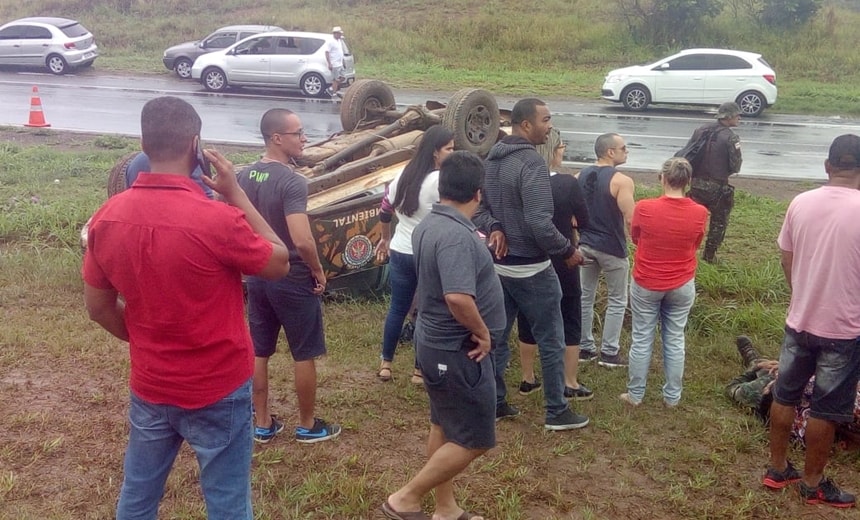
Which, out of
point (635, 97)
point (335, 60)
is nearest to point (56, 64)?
point (335, 60)

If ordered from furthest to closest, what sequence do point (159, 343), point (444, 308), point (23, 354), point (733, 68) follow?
1. point (733, 68)
2. point (23, 354)
3. point (444, 308)
4. point (159, 343)

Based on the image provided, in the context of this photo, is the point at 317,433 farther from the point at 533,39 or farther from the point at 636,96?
the point at 533,39

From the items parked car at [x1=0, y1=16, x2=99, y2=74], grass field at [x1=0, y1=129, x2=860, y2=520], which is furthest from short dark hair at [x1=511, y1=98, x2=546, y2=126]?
parked car at [x1=0, y1=16, x2=99, y2=74]

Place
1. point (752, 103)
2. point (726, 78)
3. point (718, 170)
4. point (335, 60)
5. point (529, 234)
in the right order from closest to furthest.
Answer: point (529, 234), point (718, 170), point (752, 103), point (726, 78), point (335, 60)

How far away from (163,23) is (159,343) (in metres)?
31.2

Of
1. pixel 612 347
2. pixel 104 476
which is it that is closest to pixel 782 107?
pixel 612 347

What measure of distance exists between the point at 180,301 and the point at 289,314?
1.59 meters

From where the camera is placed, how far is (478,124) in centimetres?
887

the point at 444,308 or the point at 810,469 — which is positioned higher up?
the point at 444,308

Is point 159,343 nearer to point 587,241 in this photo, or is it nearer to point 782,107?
point 587,241

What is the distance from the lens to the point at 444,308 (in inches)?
135

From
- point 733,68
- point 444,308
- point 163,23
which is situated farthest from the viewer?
point 163,23

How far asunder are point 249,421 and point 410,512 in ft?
3.62

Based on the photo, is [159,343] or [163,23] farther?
[163,23]
